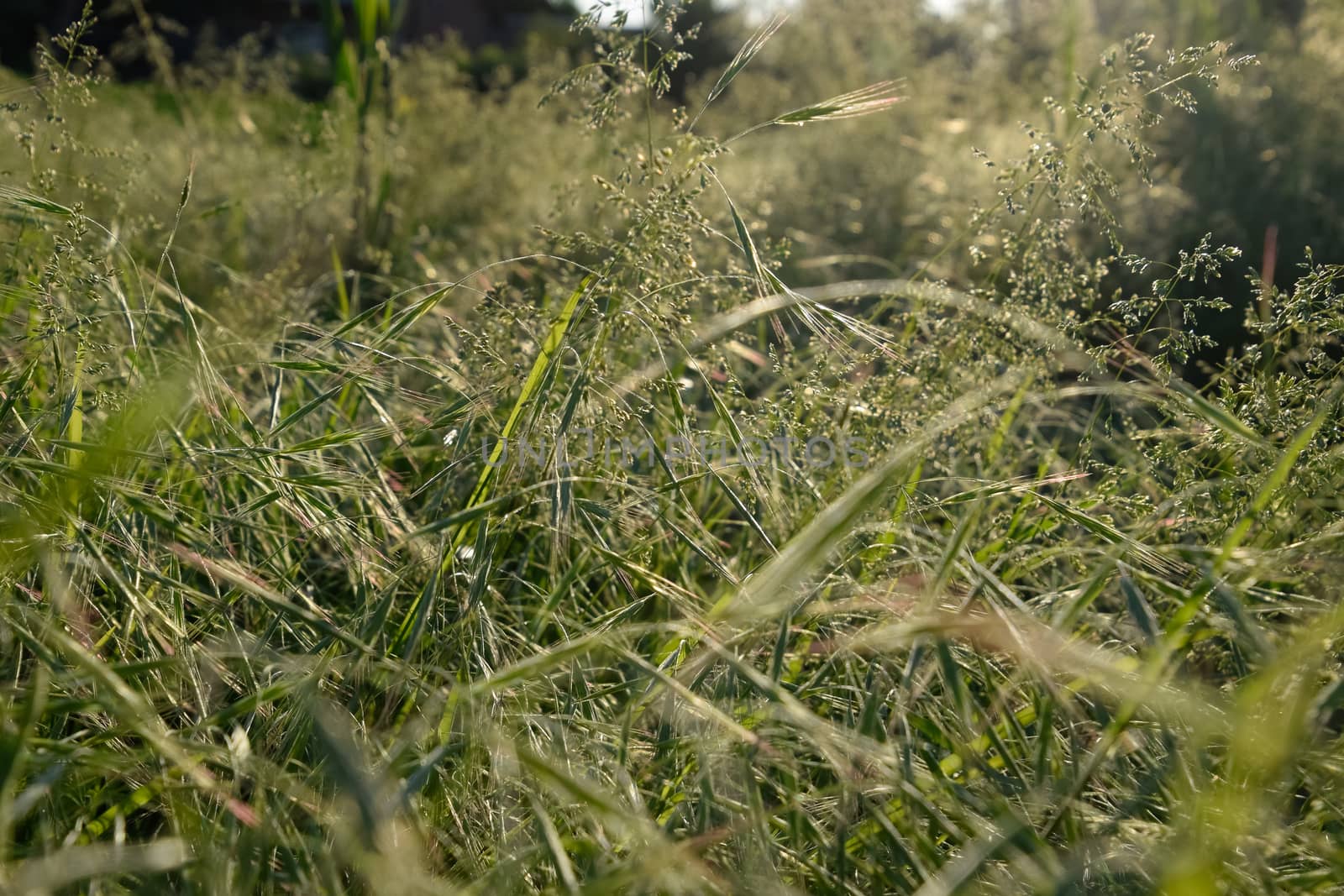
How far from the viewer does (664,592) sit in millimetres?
1192

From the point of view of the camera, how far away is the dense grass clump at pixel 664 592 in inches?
39.4

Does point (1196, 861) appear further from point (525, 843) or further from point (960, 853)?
point (525, 843)

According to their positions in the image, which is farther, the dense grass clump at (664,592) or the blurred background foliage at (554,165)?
the blurred background foliage at (554,165)

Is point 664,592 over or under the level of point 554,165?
under

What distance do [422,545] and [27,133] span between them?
0.99 m

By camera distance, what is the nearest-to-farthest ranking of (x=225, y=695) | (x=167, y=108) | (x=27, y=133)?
(x=225, y=695) → (x=27, y=133) → (x=167, y=108)

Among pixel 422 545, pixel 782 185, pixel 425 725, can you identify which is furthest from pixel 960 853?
pixel 782 185

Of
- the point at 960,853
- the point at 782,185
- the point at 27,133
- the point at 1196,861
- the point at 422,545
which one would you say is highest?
the point at 27,133

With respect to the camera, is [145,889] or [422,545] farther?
[422,545]

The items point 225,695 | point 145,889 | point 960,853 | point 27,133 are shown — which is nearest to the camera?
point 145,889

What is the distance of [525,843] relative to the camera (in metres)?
1.19

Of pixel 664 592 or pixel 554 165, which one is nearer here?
pixel 664 592

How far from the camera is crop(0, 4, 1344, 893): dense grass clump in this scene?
3.28ft

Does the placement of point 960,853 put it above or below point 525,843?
below
